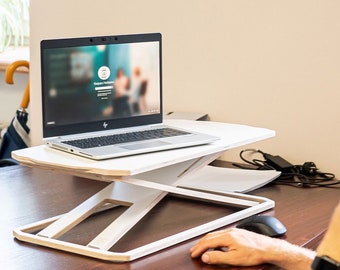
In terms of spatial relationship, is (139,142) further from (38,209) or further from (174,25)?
(174,25)

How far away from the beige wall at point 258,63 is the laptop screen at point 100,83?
44cm

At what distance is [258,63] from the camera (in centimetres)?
210

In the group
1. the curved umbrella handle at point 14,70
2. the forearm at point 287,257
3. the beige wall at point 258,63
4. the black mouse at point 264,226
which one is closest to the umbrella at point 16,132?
the curved umbrella handle at point 14,70

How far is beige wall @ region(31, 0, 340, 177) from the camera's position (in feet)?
6.55

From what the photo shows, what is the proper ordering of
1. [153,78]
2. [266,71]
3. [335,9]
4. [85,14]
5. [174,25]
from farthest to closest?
[85,14] → [174,25] → [266,71] → [335,9] → [153,78]

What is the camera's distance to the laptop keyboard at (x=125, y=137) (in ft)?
5.16

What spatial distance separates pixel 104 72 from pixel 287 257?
0.56 metres

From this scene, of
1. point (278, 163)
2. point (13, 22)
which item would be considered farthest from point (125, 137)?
point (13, 22)

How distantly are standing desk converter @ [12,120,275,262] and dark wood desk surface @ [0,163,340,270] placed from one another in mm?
17

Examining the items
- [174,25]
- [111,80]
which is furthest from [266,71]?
[111,80]

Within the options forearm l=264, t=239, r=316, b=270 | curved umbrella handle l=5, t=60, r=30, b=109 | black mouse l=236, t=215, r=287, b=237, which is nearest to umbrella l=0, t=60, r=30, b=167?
curved umbrella handle l=5, t=60, r=30, b=109

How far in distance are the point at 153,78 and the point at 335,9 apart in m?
0.54

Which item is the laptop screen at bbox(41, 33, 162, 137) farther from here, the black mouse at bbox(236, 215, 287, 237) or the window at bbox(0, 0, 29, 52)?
the window at bbox(0, 0, 29, 52)

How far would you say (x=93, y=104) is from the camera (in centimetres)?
165
